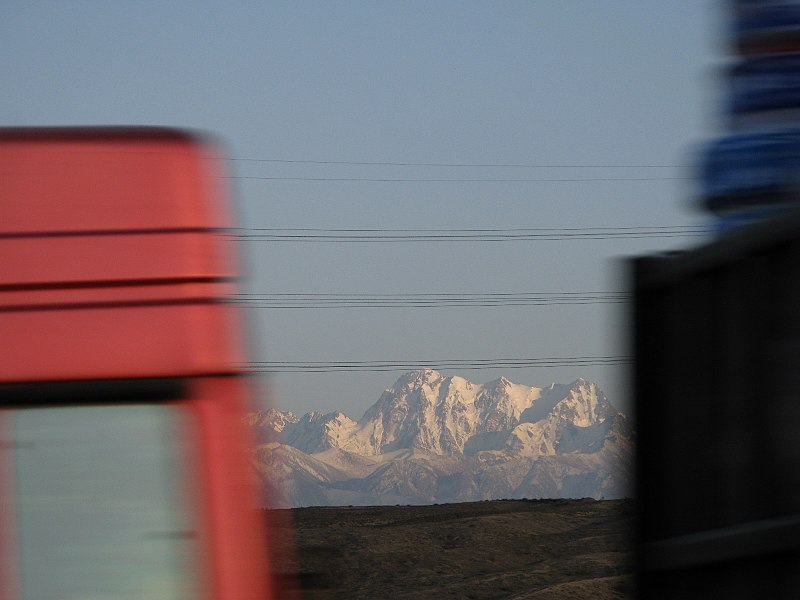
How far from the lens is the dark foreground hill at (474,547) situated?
30.0 metres

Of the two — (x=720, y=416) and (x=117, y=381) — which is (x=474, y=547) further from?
(x=117, y=381)

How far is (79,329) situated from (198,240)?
37cm

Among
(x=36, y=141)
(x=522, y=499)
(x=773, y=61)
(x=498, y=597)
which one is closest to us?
(x=36, y=141)

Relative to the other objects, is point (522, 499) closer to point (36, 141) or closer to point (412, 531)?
point (412, 531)

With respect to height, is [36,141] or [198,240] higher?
[36,141]

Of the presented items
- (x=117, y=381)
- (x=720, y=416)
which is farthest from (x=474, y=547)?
(x=117, y=381)

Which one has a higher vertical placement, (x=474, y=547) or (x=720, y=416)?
(x=720, y=416)

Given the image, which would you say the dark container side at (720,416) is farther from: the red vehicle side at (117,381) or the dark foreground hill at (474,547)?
the dark foreground hill at (474,547)

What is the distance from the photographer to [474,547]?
128 ft

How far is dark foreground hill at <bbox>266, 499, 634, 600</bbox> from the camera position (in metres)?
30.0

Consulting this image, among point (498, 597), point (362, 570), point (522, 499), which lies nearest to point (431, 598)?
point (498, 597)

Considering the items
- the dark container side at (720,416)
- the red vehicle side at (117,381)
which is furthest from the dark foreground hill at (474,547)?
the red vehicle side at (117,381)

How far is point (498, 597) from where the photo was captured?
28.3 meters

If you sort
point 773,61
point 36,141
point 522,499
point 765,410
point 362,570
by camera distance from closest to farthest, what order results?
point 36,141 → point 765,410 → point 773,61 → point 362,570 → point 522,499
